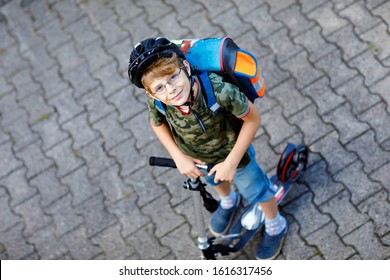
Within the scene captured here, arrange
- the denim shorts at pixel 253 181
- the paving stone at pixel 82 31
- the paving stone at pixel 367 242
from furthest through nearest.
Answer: the paving stone at pixel 82 31 < the paving stone at pixel 367 242 < the denim shorts at pixel 253 181

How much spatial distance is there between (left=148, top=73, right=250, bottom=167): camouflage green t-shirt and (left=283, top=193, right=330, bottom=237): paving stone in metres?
0.85

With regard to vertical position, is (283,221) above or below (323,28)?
below

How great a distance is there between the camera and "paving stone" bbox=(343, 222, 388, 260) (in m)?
4.34

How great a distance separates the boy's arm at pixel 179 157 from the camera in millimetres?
A: 3746

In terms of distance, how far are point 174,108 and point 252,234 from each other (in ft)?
4.40

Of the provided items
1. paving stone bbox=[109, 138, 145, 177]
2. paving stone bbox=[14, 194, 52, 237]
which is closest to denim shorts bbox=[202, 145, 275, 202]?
paving stone bbox=[109, 138, 145, 177]

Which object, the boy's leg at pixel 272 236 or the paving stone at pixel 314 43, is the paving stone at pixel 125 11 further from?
the boy's leg at pixel 272 236

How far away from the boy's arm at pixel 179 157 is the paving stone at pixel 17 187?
6.07 feet

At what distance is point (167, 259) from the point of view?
4.71 meters

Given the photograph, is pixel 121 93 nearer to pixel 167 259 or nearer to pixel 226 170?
pixel 167 259

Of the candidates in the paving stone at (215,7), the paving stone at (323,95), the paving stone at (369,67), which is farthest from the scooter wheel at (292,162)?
the paving stone at (215,7)
